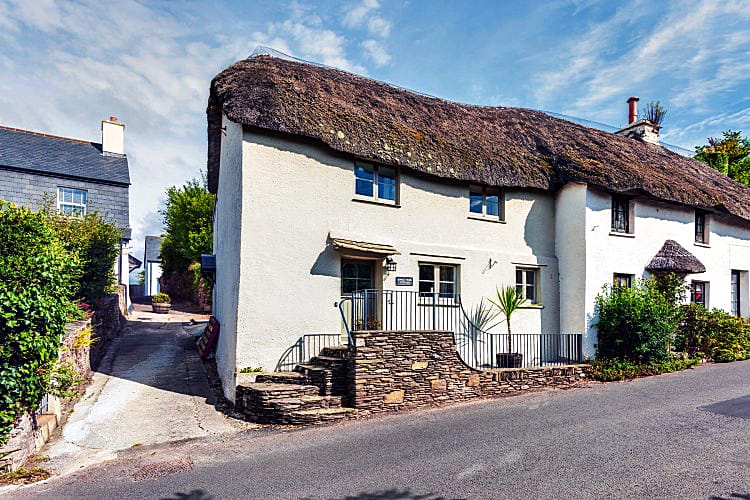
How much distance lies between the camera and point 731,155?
89.4ft

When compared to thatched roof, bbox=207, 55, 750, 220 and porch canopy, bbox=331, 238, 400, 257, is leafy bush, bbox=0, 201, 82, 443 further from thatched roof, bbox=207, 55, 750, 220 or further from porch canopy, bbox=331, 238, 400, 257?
porch canopy, bbox=331, 238, 400, 257

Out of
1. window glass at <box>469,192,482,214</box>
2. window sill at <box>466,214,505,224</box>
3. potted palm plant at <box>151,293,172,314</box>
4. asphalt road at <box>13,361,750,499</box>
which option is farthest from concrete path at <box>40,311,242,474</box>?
potted palm plant at <box>151,293,172,314</box>

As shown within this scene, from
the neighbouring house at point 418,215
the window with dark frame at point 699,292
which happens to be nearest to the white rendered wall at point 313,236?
the neighbouring house at point 418,215

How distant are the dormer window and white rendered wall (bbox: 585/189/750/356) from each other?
223mm

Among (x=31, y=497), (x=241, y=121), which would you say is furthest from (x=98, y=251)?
(x=31, y=497)

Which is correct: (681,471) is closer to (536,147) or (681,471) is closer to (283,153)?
(283,153)

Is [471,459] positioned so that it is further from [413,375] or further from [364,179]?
[364,179]

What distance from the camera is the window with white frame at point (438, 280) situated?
12.2 metres

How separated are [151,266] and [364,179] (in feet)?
113

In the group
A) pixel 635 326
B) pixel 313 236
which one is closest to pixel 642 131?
pixel 635 326

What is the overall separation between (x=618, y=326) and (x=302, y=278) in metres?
8.87

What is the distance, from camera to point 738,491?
5387mm

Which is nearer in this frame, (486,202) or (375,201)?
(375,201)

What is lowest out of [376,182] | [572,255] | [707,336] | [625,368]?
[625,368]
